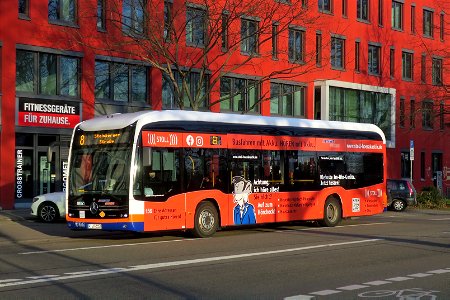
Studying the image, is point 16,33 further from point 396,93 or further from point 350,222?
point 396,93

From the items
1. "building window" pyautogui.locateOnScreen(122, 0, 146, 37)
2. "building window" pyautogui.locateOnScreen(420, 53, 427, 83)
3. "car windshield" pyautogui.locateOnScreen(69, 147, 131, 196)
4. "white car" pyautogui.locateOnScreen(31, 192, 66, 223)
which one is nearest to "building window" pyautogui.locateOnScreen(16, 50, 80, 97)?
"building window" pyautogui.locateOnScreen(122, 0, 146, 37)

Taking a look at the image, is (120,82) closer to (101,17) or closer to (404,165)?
(101,17)

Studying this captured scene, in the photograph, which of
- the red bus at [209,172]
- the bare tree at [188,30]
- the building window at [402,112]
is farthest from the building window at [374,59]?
the red bus at [209,172]

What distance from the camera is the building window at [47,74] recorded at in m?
28.3

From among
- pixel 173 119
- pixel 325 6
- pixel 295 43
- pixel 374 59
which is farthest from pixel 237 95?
pixel 173 119

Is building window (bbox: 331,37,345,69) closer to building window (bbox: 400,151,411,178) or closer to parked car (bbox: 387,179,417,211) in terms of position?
building window (bbox: 400,151,411,178)

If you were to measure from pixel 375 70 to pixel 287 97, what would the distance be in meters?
9.80

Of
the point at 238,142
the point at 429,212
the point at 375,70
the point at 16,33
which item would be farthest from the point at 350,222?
the point at 375,70

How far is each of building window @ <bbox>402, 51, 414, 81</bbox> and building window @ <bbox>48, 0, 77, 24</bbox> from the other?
92.3ft

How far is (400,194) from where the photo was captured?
31.7 meters

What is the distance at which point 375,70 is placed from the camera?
46875mm

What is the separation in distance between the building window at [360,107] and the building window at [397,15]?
5792 millimetres

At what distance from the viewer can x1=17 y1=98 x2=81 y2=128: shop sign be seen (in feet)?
91.9

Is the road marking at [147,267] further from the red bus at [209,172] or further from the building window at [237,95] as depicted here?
the building window at [237,95]
